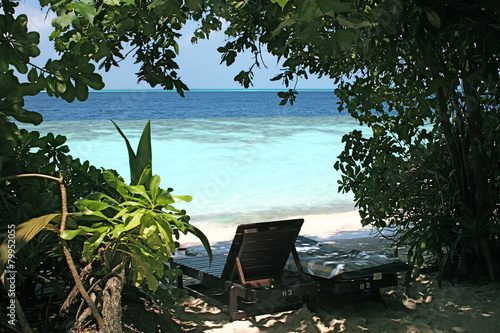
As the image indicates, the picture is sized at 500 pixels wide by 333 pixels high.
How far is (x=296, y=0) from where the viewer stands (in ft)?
6.53

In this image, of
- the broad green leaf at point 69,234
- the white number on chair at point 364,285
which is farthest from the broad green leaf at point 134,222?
the white number on chair at point 364,285

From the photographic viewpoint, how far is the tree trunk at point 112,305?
296 cm

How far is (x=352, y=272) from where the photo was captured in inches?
181

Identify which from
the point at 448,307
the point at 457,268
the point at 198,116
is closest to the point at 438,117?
the point at 457,268

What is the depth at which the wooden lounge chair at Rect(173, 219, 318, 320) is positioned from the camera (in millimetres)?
4387

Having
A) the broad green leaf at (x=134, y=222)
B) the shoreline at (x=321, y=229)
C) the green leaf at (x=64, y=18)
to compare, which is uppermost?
the green leaf at (x=64, y=18)

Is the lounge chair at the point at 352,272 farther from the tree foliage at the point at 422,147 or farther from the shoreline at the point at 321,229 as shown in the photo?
the shoreline at the point at 321,229

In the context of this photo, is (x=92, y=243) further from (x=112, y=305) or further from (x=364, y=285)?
(x=364, y=285)

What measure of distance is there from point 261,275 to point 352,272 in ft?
2.37

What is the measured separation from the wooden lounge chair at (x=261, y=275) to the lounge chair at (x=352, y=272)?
11 centimetres

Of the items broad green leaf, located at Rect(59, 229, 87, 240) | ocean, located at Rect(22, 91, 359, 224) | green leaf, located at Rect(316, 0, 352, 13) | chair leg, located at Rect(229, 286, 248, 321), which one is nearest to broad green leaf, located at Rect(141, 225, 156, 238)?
broad green leaf, located at Rect(59, 229, 87, 240)

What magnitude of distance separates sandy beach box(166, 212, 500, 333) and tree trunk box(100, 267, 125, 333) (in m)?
1.23

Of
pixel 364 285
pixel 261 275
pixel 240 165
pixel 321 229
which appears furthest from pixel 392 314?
pixel 240 165

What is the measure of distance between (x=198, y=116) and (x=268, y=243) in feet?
154
